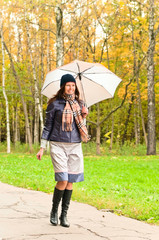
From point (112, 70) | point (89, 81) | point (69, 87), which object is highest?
point (112, 70)

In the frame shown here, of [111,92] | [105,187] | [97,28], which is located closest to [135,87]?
[97,28]

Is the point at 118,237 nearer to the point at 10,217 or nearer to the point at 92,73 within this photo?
the point at 10,217

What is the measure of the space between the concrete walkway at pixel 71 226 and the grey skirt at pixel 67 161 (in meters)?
0.70

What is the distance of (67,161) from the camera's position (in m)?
5.01

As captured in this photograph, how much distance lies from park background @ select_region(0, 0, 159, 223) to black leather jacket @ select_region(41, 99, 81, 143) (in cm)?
208

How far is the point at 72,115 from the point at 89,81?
1.80 m

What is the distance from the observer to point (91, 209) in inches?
259

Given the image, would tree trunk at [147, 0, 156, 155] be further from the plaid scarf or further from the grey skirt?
the grey skirt

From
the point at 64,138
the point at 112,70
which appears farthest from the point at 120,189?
the point at 112,70

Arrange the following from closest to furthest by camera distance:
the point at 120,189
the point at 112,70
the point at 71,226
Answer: the point at 71,226, the point at 120,189, the point at 112,70

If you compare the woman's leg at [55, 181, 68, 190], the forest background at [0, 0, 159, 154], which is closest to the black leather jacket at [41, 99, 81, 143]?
the woman's leg at [55, 181, 68, 190]

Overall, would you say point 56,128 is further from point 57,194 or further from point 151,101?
point 151,101

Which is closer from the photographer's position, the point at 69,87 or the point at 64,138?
the point at 64,138

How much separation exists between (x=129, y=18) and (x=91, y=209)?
18979 millimetres
